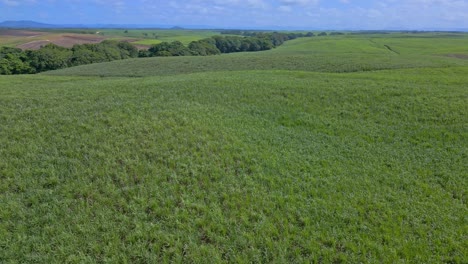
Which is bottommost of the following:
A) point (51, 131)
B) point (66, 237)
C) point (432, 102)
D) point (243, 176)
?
point (66, 237)

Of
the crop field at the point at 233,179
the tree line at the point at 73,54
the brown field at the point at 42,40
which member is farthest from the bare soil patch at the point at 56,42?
the crop field at the point at 233,179

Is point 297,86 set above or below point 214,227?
above

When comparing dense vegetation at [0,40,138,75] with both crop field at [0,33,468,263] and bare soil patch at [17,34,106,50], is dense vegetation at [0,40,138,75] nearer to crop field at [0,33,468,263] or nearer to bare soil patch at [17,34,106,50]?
bare soil patch at [17,34,106,50]

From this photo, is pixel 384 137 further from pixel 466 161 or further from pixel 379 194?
pixel 379 194

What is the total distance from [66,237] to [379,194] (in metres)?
8.64

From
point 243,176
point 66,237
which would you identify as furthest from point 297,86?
point 66,237

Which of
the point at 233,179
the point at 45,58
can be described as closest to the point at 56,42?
the point at 45,58

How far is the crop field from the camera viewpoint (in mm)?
6613

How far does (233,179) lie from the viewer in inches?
354

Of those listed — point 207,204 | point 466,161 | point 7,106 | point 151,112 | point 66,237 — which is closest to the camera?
point 66,237

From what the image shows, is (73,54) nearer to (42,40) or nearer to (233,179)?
(42,40)

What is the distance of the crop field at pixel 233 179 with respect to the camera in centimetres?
661

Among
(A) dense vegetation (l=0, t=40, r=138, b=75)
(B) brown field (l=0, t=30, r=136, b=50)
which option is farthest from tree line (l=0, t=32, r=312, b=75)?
(B) brown field (l=0, t=30, r=136, b=50)

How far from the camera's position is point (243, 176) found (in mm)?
9219
